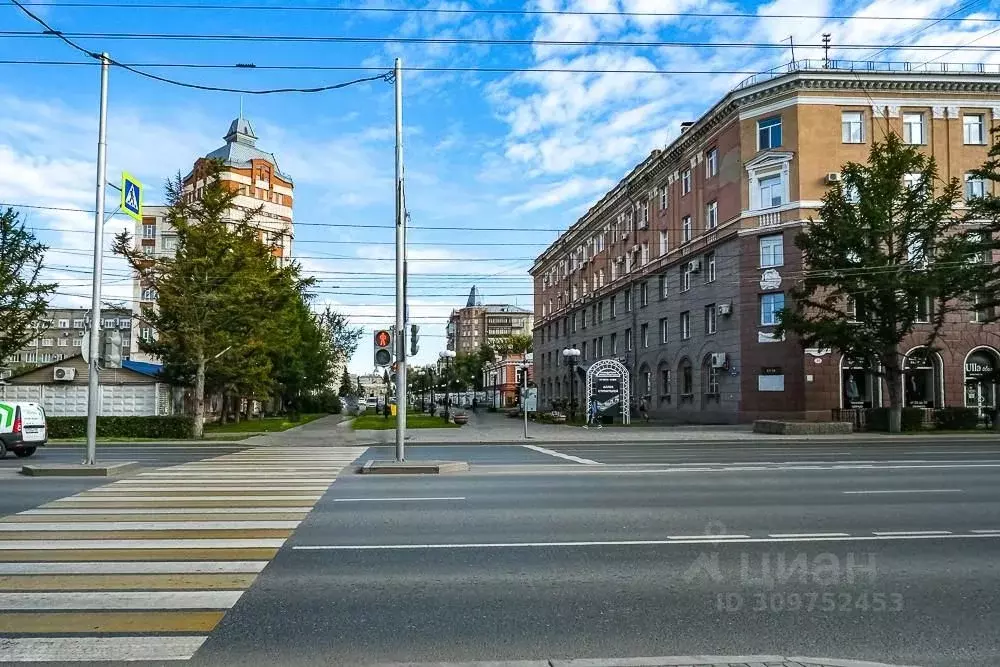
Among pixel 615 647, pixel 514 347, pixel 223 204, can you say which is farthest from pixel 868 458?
pixel 514 347

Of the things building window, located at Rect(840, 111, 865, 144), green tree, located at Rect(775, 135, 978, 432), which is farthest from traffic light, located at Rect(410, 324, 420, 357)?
building window, located at Rect(840, 111, 865, 144)

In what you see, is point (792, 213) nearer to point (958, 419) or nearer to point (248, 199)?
point (958, 419)

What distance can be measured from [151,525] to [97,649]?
4.41m

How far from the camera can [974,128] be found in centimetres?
4031

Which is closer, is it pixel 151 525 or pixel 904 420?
pixel 151 525

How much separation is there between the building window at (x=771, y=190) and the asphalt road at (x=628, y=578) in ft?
96.1

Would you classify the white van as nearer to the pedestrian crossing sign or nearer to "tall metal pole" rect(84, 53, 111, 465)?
Result: "tall metal pole" rect(84, 53, 111, 465)

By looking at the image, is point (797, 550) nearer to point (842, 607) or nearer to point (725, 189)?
point (842, 607)

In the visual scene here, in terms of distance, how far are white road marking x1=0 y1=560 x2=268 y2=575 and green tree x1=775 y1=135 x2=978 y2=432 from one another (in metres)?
29.4

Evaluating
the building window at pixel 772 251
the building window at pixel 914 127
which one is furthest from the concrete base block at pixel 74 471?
the building window at pixel 914 127

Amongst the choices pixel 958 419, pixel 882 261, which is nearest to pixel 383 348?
pixel 882 261

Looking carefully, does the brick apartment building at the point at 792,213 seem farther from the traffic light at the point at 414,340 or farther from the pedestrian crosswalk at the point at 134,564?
the pedestrian crosswalk at the point at 134,564

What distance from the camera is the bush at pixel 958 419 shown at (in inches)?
1332

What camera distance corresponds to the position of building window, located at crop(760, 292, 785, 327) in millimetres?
39094
